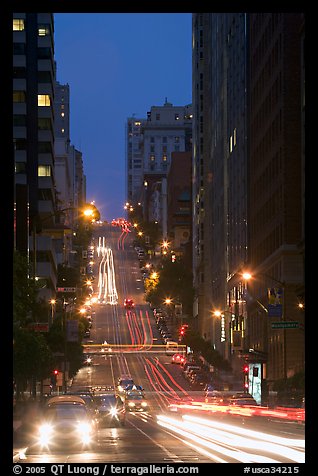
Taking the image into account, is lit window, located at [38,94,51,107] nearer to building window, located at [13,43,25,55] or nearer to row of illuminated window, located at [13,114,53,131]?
row of illuminated window, located at [13,114,53,131]

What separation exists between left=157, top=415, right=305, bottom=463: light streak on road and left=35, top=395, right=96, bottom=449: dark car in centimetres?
357

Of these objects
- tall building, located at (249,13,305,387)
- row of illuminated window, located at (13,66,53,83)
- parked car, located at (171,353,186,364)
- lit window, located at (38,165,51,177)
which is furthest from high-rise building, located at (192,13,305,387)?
row of illuminated window, located at (13,66,53,83)

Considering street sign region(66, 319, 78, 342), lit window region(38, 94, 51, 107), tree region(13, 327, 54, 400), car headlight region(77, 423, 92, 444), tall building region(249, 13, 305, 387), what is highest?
lit window region(38, 94, 51, 107)

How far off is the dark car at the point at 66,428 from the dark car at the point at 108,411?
1672cm

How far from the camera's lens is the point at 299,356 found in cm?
9612

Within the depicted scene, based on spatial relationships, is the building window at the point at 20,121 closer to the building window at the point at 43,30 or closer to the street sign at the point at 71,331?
the building window at the point at 43,30

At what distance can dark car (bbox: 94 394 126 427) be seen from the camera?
55031 millimetres

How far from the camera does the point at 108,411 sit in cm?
5584

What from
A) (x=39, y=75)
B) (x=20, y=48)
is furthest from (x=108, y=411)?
(x=39, y=75)

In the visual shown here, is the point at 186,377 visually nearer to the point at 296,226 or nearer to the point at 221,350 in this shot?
the point at 221,350

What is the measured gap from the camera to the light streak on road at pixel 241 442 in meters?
28.2

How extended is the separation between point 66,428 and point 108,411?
69.5 ft

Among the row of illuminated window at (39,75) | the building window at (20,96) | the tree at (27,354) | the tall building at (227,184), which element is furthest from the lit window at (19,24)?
the tree at (27,354)

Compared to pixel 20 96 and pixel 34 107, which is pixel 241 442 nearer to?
pixel 34 107
